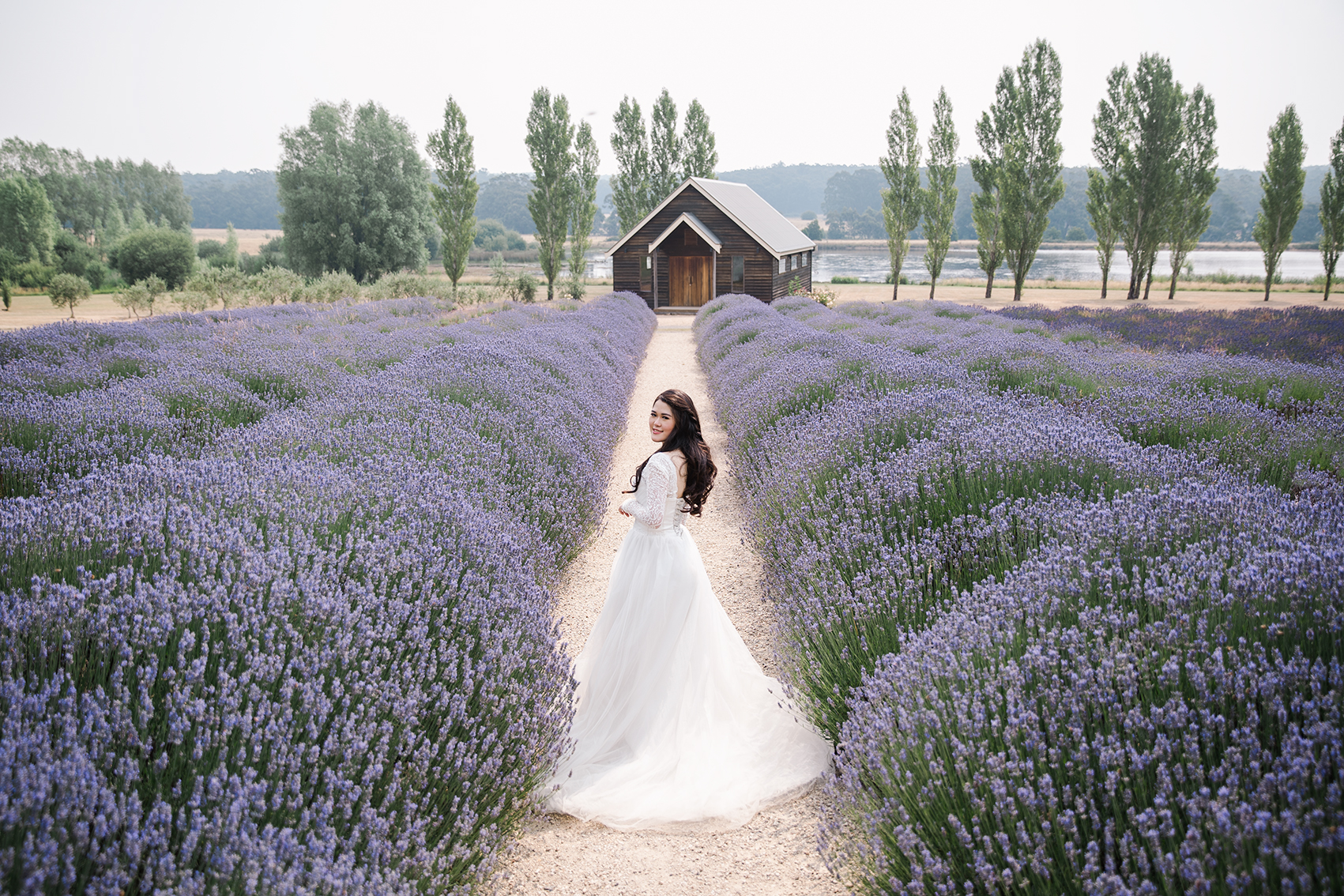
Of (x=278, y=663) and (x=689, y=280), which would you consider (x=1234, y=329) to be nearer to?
(x=278, y=663)

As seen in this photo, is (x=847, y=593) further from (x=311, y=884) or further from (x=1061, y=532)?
(x=311, y=884)

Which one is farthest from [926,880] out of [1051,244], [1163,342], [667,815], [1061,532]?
[1051,244]

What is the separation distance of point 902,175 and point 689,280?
1312cm

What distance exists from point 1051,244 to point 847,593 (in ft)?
431

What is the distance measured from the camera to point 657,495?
3699mm

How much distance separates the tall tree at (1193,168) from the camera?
32.1m

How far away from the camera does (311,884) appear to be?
1566 mm

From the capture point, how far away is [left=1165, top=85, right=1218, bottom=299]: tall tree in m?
32.1

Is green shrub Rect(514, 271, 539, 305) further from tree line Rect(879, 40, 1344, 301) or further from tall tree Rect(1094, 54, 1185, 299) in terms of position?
tall tree Rect(1094, 54, 1185, 299)

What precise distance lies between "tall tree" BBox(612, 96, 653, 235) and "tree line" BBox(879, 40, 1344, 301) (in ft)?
41.5

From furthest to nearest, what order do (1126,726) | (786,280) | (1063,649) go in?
(786,280), (1063,649), (1126,726)

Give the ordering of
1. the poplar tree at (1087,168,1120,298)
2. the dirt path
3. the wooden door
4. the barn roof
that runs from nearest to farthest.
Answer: the dirt path < the barn roof < the wooden door < the poplar tree at (1087,168,1120,298)

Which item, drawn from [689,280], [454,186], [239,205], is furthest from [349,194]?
[239,205]

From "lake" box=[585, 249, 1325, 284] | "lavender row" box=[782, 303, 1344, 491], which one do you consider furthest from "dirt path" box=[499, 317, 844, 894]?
"lake" box=[585, 249, 1325, 284]
